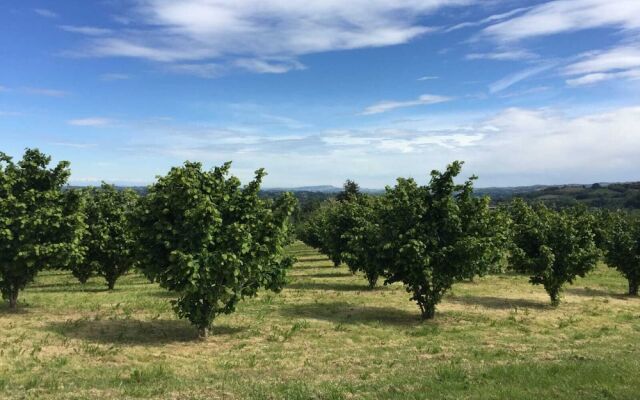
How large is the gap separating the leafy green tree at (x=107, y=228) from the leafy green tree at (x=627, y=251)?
26.2m

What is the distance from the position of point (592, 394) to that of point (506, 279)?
26.7 metres

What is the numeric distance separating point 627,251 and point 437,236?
15.1 metres

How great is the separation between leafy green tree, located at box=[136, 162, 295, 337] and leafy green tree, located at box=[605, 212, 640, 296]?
20650mm

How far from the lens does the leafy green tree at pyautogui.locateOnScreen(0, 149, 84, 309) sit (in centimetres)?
1725

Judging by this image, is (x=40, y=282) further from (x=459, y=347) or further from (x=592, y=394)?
(x=592, y=394)

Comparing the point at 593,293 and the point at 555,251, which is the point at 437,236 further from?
the point at 593,293

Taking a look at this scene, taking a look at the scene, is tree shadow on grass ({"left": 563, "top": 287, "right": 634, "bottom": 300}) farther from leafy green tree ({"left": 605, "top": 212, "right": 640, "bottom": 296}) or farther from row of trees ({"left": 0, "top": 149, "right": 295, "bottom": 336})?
row of trees ({"left": 0, "top": 149, "right": 295, "bottom": 336})

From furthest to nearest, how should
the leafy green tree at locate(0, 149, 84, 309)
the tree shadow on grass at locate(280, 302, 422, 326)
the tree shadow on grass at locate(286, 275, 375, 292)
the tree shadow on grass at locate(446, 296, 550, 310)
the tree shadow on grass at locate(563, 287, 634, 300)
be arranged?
the tree shadow on grass at locate(286, 275, 375, 292) < the tree shadow on grass at locate(563, 287, 634, 300) < the tree shadow on grass at locate(446, 296, 550, 310) < the tree shadow on grass at locate(280, 302, 422, 326) < the leafy green tree at locate(0, 149, 84, 309)

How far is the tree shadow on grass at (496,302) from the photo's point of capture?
23125 mm

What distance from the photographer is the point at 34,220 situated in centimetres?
1708

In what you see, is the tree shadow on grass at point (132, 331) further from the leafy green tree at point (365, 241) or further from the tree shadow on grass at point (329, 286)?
the tree shadow on grass at point (329, 286)

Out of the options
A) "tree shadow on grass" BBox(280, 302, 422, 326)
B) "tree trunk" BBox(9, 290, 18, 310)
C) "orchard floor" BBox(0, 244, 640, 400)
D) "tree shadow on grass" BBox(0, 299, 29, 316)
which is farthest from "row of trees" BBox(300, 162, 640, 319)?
"tree trunk" BBox(9, 290, 18, 310)

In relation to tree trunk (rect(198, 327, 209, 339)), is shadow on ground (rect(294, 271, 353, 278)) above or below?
below

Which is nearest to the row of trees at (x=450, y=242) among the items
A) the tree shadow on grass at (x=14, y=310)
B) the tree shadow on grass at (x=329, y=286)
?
the tree shadow on grass at (x=329, y=286)
